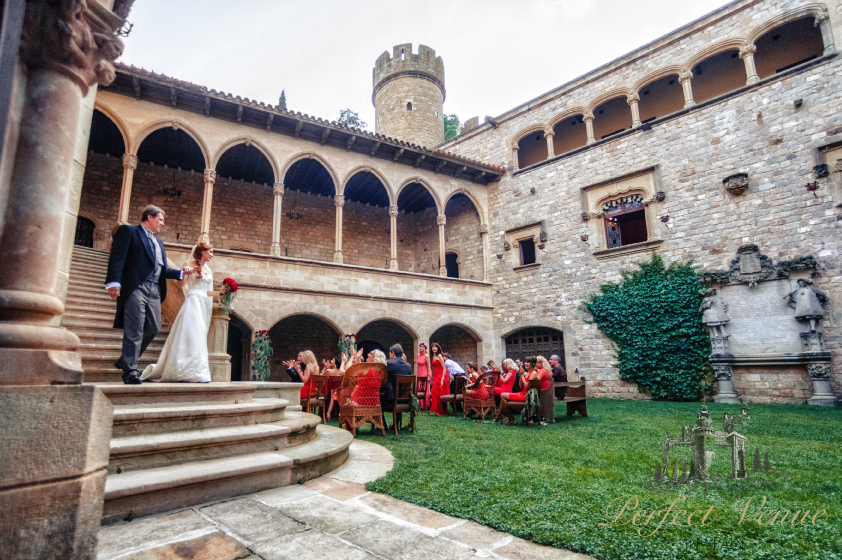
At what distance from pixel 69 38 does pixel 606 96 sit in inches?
589

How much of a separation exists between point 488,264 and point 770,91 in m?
8.93

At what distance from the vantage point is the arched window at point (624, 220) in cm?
1291

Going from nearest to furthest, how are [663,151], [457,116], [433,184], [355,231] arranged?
[663,151], [433,184], [355,231], [457,116]

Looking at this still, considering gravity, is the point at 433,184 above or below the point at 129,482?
above

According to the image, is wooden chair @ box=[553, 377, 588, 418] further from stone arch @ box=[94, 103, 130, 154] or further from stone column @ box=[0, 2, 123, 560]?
stone arch @ box=[94, 103, 130, 154]

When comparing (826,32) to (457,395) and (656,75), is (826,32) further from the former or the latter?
(457,395)

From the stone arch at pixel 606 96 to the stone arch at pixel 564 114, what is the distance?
185 millimetres

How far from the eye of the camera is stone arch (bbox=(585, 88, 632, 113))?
13491 mm

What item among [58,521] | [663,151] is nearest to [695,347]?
[663,151]

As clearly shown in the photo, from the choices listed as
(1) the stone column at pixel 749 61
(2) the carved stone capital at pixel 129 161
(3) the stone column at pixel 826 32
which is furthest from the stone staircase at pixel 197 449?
(3) the stone column at pixel 826 32

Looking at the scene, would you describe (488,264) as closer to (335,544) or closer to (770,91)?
(770,91)

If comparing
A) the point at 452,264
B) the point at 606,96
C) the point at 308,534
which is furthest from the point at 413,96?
the point at 308,534

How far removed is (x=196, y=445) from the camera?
115 inches

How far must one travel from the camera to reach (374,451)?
448 centimetres
